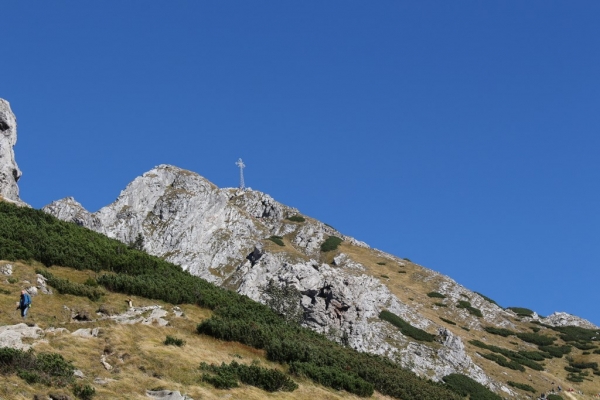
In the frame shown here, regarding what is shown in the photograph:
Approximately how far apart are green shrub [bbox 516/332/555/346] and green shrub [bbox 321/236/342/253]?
4118 centimetres

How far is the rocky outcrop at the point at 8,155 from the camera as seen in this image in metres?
68.3

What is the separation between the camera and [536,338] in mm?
95812

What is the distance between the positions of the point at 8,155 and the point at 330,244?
225ft

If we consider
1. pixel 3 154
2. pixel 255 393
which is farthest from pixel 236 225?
pixel 255 393

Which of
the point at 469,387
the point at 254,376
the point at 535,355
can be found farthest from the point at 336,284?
the point at 254,376

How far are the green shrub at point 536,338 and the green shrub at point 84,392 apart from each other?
91234 mm

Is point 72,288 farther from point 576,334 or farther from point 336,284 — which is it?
point 576,334

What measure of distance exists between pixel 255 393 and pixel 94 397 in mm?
8193

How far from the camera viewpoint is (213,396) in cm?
2352

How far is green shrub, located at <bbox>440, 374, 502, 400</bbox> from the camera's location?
6116 cm

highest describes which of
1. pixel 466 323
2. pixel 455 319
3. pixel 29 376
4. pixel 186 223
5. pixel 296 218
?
pixel 296 218

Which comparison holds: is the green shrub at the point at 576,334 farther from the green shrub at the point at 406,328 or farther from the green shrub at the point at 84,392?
the green shrub at the point at 84,392

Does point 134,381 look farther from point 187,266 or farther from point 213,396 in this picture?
point 187,266

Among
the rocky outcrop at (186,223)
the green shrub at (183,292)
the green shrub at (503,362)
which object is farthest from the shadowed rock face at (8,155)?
the green shrub at (503,362)
